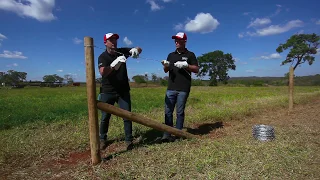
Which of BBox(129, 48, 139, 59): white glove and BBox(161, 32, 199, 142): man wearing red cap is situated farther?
BBox(161, 32, 199, 142): man wearing red cap

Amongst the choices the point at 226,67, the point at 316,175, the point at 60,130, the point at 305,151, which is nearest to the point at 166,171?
the point at 316,175

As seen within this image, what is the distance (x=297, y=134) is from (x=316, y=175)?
7.43 ft

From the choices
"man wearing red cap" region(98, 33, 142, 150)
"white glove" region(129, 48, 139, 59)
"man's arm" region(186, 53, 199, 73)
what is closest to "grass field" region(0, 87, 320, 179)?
"man wearing red cap" region(98, 33, 142, 150)

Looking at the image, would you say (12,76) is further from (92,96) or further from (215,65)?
(92,96)

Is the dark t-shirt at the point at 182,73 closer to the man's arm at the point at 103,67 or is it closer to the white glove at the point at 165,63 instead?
the white glove at the point at 165,63

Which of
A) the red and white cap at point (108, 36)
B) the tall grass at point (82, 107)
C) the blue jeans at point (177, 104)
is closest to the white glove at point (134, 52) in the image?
the red and white cap at point (108, 36)

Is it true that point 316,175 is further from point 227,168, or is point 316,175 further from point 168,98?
point 168,98

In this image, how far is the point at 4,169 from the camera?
12.1ft

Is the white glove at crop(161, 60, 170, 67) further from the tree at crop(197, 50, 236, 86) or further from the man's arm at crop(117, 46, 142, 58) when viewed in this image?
the tree at crop(197, 50, 236, 86)

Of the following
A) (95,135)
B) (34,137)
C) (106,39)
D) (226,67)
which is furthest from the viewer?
(226,67)

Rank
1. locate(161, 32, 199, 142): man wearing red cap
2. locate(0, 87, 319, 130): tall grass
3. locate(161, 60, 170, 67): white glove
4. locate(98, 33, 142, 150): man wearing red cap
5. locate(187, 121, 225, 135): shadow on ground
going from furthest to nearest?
locate(0, 87, 319, 130): tall grass, locate(187, 121, 225, 135): shadow on ground, locate(161, 32, 199, 142): man wearing red cap, locate(161, 60, 170, 67): white glove, locate(98, 33, 142, 150): man wearing red cap

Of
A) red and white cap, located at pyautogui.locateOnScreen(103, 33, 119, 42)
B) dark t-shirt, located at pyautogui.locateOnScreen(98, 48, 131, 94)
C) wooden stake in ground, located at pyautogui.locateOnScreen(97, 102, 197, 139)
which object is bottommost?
wooden stake in ground, located at pyautogui.locateOnScreen(97, 102, 197, 139)

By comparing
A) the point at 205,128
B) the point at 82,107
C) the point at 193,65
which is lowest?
the point at 205,128

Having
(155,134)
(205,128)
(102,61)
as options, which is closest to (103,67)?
(102,61)
